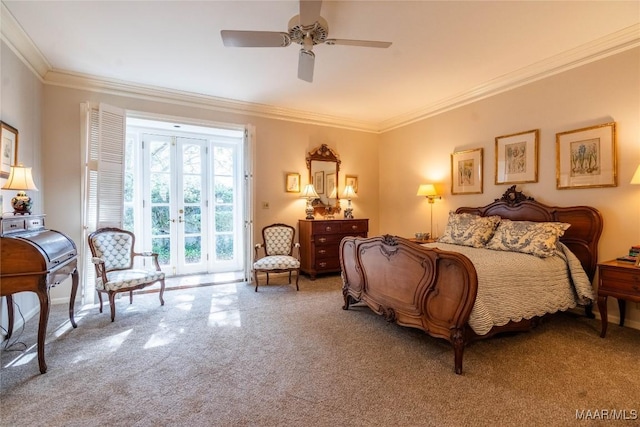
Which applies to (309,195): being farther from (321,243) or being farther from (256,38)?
(256,38)

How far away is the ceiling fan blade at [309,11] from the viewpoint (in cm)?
203

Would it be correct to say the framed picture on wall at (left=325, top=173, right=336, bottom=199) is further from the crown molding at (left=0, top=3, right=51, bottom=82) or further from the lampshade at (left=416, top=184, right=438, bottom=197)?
the crown molding at (left=0, top=3, right=51, bottom=82)

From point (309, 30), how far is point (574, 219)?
324 cm

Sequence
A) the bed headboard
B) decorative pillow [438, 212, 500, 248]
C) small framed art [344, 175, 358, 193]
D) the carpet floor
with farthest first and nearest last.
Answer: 1. small framed art [344, 175, 358, 193]
2. decorative pillow [438, 212, 500, 248]
3. the bed headboard
4. the carpet floor

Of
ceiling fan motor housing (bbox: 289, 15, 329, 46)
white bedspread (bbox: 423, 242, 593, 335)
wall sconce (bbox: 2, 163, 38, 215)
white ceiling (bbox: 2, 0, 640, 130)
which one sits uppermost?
white ceiling (bbox: 2, 0, 640, 130)

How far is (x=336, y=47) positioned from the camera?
10.0ft

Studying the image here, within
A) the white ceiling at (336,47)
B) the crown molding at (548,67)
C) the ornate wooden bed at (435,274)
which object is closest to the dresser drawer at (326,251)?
the ornate wooden bed at (435,274)

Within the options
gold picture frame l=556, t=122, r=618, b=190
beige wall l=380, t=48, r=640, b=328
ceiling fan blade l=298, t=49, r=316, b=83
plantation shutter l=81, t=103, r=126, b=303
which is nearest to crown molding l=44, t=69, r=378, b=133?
plantation shutter l=81, t=103, r=126, b=303

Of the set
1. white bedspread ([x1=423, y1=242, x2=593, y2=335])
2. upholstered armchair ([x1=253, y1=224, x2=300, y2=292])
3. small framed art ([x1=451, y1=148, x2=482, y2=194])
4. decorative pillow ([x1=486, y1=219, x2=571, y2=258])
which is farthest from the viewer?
upholstered armchair ([x1=253, y1=224, x2=300, y2=292])

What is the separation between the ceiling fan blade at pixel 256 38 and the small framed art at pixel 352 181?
131 inches

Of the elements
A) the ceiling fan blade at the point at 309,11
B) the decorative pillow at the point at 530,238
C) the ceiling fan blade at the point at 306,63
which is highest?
the ceiling fan blade at the point at 309,11

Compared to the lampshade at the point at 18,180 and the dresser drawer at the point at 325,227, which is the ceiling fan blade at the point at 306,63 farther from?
the lampshade at the point at 18,180

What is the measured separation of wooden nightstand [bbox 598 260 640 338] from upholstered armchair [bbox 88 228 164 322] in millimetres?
4414

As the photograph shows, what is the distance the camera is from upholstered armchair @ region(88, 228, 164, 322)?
311cm
